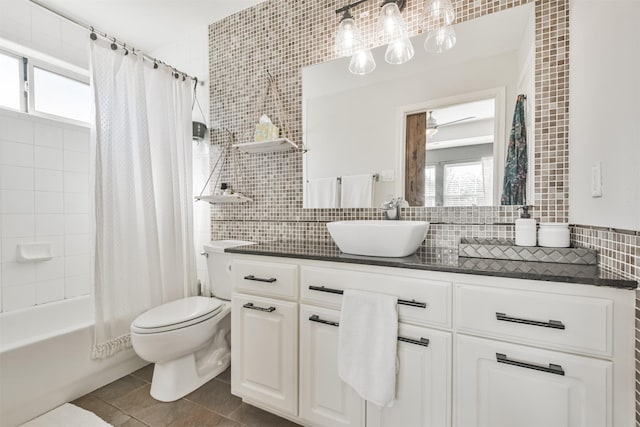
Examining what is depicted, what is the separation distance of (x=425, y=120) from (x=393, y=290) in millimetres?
976

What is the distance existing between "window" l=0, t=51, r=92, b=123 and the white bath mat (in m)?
1.77

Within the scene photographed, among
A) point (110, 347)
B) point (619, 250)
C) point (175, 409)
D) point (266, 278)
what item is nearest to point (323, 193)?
point (266, 278)

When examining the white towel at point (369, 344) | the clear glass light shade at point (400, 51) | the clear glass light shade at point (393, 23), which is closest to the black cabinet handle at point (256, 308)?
the white towel at point (369, 344)

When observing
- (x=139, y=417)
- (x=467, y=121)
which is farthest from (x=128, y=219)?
(x=467, y=121)

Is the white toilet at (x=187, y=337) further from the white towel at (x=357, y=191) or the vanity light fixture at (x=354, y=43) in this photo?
the vanity light fixture at (x=354, y=43)

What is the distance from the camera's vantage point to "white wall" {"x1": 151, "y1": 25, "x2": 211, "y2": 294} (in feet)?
7.73

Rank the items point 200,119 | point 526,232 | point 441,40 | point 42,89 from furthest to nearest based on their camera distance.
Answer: point 200,119 < point 42,89 < point 441,40 < point 526,232

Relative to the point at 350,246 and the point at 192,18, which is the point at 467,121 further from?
the point at 192,18

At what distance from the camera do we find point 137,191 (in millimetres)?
1924

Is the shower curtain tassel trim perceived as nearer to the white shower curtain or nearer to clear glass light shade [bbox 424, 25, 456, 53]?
the white shower curtain

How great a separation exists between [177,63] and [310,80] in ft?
4.64

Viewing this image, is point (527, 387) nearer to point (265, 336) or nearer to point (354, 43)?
point (265, 336)

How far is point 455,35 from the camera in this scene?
1.48 metres

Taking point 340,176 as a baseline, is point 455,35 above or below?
above
